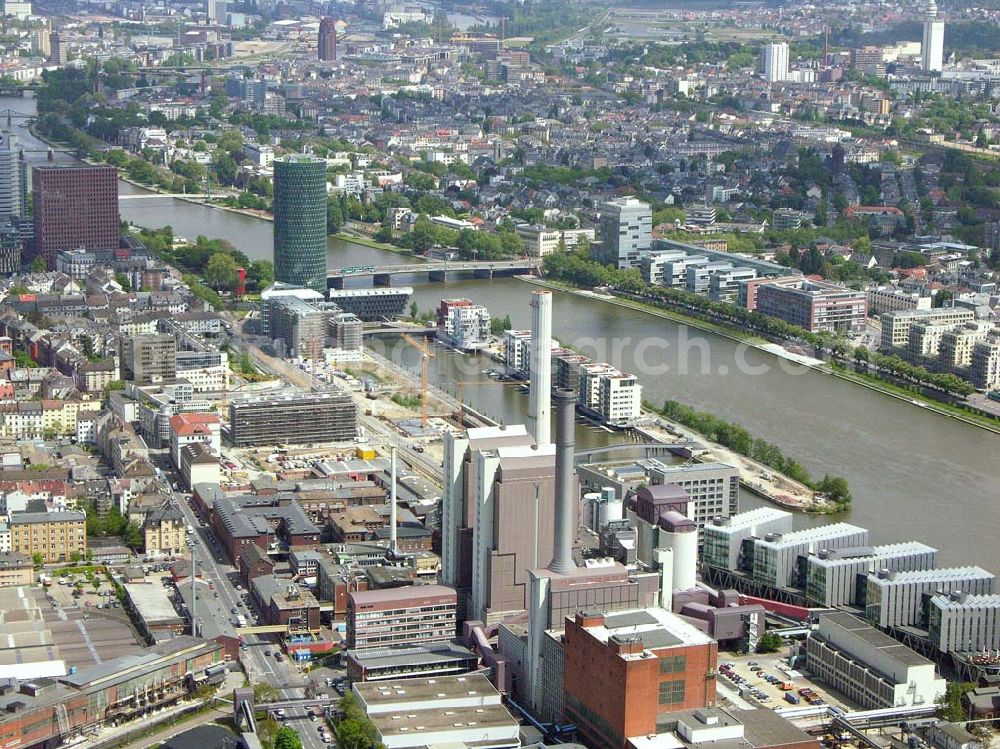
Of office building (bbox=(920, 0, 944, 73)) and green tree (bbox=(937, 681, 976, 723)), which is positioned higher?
office building (bbox=(920, 0, 944, 73))

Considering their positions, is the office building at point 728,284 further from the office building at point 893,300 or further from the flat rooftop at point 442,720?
the flat rooftop at point 442,720

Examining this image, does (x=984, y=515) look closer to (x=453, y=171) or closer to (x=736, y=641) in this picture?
(x=736, y=641)

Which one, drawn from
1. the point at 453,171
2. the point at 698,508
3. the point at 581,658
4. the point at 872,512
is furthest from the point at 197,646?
the point at 453,171

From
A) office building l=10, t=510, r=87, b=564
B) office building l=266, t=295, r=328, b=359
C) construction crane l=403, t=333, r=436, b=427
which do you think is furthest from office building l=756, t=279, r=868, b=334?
office building l=10, t=510, r=87, b=564

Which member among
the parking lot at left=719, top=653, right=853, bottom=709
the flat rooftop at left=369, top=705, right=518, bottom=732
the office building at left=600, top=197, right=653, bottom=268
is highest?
the office building at left=600, top=197, right=653, bottom=268

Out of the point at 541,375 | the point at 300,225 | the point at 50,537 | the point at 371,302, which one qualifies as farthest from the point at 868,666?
the point at 300,225

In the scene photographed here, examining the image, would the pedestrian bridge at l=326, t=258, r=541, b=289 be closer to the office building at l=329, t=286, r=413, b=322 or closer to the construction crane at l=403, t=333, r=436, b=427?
the office building at l=329, t=286, r=413, b=322

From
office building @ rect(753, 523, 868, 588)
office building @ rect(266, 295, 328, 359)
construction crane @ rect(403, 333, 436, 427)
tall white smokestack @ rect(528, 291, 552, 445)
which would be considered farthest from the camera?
office building @ rect(266, 295, 328, 359)
